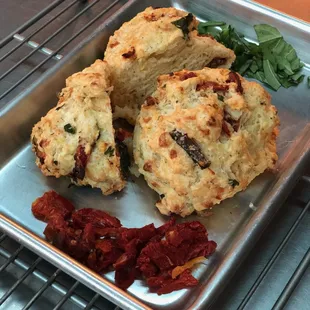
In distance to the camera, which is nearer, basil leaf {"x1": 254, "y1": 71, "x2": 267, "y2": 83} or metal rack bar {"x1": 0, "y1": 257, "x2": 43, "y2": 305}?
metal rack bar {"x1": 0, "y1": 257, "x2": 43, "y2": 305}

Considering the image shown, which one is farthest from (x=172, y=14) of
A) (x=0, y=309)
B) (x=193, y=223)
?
(x=0, y=309)

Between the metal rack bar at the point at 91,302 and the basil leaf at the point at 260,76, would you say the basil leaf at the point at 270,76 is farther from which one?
the metal rack bar at the point at 91,302

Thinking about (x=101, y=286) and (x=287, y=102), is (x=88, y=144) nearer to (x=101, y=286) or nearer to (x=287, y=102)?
(x=101, y=286)

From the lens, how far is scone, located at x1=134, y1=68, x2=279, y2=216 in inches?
56.1

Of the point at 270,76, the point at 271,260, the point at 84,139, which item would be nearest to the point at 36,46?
the point at 84,139

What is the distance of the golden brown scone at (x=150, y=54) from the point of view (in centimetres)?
163

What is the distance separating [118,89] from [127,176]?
0.92 feet

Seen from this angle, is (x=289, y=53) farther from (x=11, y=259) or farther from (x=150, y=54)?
(x=11, y=259)

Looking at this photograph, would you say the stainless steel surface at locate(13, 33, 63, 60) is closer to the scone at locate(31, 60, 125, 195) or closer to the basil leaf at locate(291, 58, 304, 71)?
the scone at locate(31, 60, 125, 195)

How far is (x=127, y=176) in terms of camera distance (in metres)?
1.62

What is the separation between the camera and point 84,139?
1475 mm

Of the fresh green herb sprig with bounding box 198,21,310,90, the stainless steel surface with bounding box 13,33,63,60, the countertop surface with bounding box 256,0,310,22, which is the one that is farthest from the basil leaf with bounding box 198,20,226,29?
the stainless steel surface with bounding box 13,33,63,60

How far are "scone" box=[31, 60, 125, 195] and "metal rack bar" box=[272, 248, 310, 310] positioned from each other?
54cm

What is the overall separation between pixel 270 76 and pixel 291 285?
840 millimetres
